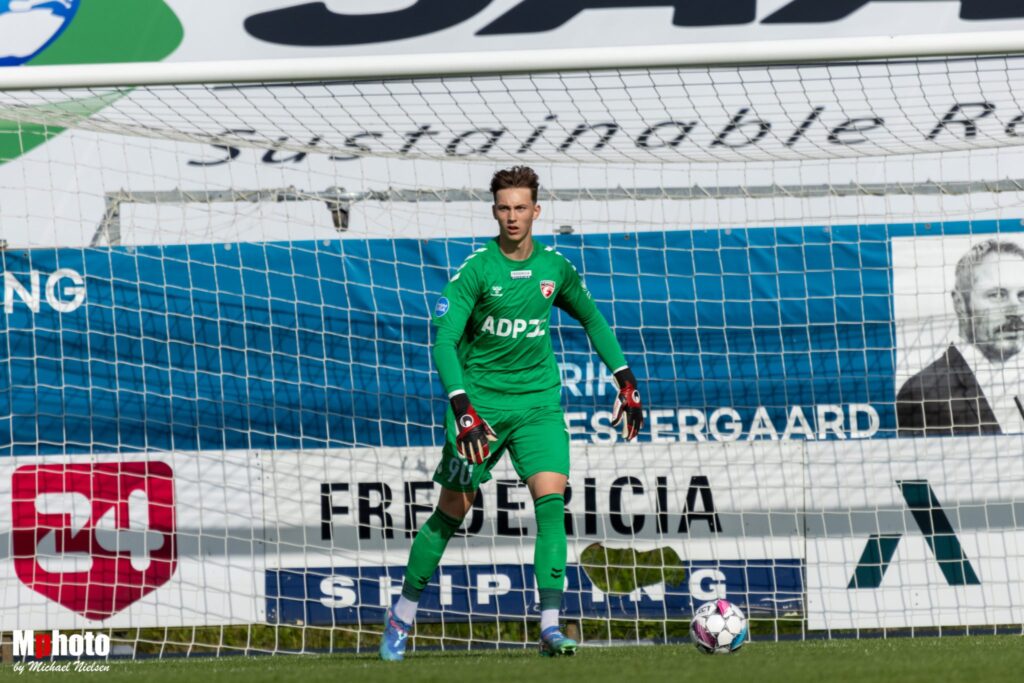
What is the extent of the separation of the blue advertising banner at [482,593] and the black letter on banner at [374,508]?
18 centimetres

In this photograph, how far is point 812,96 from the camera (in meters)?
7.32

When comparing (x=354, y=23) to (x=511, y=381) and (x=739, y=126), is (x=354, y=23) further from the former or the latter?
(x=511, y=381)

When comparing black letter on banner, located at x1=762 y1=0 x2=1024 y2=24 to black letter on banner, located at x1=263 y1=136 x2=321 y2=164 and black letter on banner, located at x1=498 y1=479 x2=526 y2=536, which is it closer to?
black letter on banner, located at x1=263 y1=136 x2=321 y2=164

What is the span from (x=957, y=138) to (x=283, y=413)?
3827 millimetres

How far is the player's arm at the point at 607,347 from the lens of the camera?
507 cm

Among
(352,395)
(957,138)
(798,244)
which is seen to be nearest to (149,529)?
(352,395)

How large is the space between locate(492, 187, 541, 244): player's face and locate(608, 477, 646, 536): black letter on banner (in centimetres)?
206

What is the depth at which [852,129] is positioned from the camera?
725cm

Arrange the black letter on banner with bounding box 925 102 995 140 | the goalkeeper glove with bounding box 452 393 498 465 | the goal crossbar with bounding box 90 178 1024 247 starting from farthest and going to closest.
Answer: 1. the black letter on banner with bounding box 925 102 995 140
2. the goal crossbar with bounding box 90 178 1024 247
3. the goalkeeper glove with bounding box 452 393 498 465

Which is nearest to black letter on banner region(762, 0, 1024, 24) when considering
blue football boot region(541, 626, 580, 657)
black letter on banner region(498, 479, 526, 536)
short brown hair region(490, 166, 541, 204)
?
black letter on banner region(498, 479, 526, 536)

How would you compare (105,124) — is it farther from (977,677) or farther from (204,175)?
(977,677)

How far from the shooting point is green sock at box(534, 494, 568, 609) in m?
4.79

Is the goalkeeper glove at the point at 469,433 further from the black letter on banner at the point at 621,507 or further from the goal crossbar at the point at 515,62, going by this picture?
the black letter on banner at the point at 621,507

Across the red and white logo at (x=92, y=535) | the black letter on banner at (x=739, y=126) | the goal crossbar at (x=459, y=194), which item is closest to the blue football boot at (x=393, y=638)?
the red and white logo at (x=92, y=535)
